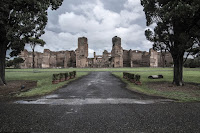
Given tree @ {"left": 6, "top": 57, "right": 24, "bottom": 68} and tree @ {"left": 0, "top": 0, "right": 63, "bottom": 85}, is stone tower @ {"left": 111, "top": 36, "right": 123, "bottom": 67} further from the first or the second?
tree @ {"left": 0, "top": 0, "right": 63, "bottom": 85}

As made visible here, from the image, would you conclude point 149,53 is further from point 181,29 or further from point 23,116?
point 23,116

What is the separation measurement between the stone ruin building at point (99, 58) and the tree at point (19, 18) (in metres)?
41.2

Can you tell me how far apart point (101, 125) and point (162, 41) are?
10.0 meters

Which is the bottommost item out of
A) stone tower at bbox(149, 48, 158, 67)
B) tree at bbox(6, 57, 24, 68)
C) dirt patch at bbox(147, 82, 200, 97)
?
dirt patch at bbox(147, 82, 200, 97)

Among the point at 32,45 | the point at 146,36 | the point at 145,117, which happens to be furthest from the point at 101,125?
the point at 32,45

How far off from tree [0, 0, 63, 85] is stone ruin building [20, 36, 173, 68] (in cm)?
4123

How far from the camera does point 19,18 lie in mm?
8961

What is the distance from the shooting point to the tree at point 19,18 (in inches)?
354

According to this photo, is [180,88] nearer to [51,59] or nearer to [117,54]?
[117,54]

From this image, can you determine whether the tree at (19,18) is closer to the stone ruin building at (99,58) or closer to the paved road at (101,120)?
the paved road at (101,120)

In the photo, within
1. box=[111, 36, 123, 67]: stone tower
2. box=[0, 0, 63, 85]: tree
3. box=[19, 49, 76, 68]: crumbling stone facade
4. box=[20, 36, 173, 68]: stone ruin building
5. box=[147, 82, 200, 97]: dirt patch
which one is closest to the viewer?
box=[147, 82, 200, 97]: dirt patch

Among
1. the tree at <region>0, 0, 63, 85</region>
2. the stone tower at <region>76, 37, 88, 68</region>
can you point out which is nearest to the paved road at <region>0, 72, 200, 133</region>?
the tree at <region>0, 0, 63, 85</region>

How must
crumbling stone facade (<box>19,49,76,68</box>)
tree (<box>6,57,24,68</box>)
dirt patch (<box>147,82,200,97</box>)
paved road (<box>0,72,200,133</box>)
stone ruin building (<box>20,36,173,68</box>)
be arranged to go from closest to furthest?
paved road (<box>0,72,200,133</box>)
dirt patch (<box>147,82,200,97</box>)
tree (<box>6,57,24,68</box>)
stone ruin building (<box>20,36,173,68</box>)
crumbling stone facade (<box>19,49,76,68</box>)

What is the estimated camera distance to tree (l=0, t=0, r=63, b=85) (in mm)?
8992
